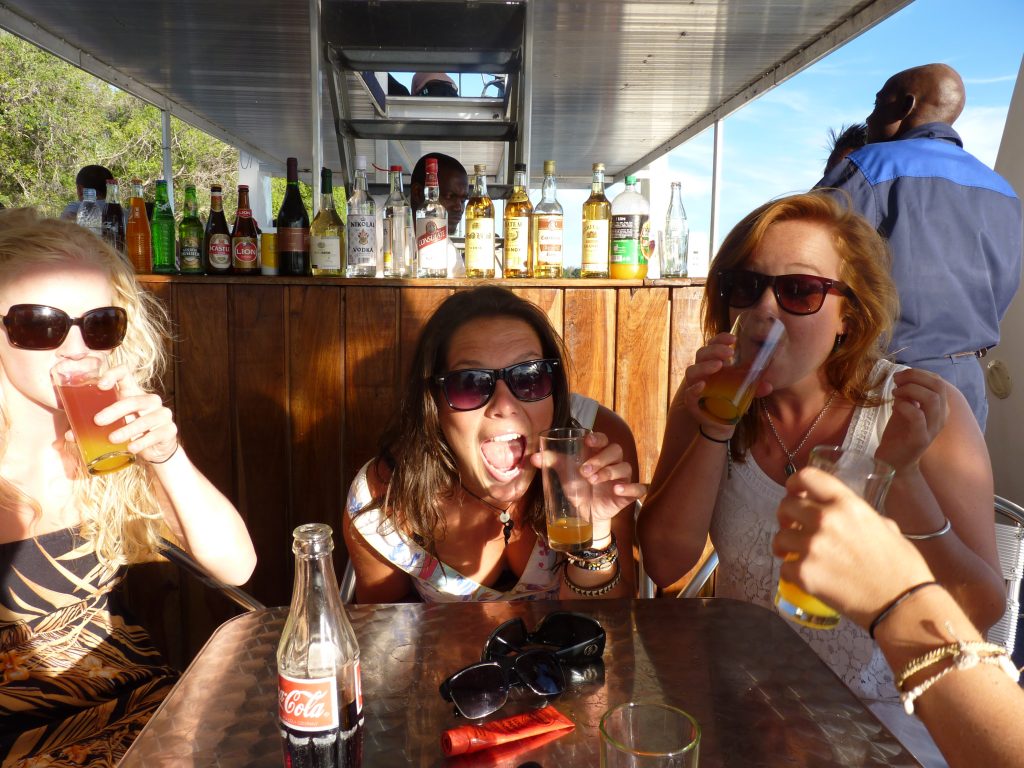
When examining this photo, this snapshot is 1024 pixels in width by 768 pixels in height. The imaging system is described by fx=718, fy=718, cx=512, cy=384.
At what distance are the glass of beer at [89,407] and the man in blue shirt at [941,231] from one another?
7.90ft

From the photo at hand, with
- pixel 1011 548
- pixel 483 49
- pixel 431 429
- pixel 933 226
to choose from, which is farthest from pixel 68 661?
pixel 483 49

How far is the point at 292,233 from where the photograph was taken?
2.63 m

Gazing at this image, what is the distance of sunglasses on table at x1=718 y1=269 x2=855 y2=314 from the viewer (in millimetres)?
1545

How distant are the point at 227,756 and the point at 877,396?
148 cm

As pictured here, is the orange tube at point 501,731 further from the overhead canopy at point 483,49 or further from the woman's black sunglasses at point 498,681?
the overhead canopy at point 483,49

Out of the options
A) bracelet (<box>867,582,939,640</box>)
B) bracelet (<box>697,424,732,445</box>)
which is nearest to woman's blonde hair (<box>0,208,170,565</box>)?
bracelet (<box>697,424,732,445</box>)

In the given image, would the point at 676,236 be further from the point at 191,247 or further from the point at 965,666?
the point at 965,666

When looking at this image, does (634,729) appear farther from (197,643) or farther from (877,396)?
(197,643)

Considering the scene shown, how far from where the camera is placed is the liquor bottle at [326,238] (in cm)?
257

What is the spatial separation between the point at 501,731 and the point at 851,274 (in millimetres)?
1245

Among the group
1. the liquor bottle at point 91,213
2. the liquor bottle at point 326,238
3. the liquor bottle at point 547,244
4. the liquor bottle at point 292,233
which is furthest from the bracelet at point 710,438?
the liquor bottle at point 91,213

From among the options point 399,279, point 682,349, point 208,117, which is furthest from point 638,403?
point 208,117

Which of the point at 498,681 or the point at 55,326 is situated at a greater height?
the point at 55,326

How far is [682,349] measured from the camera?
2.64 m
